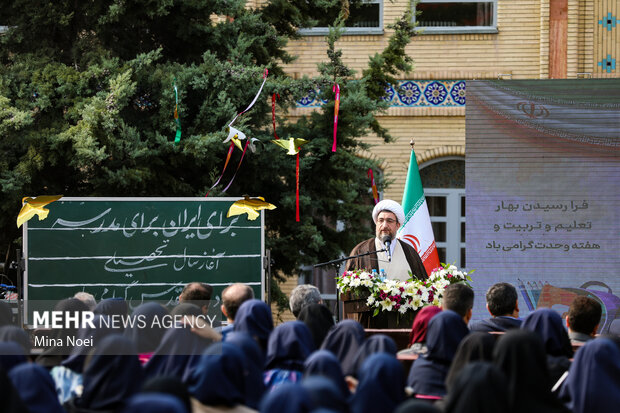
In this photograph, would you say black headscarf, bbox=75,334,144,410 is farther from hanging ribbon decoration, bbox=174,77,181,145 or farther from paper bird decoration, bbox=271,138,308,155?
paper bird decoration, bbox=271,138,308,155

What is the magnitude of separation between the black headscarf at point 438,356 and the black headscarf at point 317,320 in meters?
1.05

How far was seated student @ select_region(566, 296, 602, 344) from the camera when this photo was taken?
6.38 metres

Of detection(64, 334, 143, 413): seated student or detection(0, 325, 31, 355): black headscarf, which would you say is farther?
detection(0, 325, 31, 355): black headscarf

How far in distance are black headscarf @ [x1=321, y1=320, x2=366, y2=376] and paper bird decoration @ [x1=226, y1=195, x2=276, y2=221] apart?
4009mm

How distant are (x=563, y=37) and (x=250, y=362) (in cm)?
1129

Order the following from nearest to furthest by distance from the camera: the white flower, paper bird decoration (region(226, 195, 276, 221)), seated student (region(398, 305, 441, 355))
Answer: seated student (region(398, 305, 441, 355)), the white flower, paper bird decoration (region(226, 195, 276, 221))

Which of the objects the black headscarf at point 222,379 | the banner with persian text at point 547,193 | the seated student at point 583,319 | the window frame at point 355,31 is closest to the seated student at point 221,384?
the black headscarf at point 222,379

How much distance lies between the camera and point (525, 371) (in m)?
4.61

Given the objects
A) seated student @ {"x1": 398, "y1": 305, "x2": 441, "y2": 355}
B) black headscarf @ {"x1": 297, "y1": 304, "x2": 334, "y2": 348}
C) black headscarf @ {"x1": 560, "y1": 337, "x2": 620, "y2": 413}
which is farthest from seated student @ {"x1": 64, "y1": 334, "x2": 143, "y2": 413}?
black headscarf @ {"x1": 560, "y1": 337, "x2": 620, "y2": 413}

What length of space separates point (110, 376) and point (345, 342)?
1.59m

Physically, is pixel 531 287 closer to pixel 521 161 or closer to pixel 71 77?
pixel 521 161

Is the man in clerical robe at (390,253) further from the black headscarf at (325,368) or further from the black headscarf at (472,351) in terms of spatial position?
the black headscarf at (325,368)

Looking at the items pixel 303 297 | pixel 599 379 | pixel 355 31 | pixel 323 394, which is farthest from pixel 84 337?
pixel 355 31

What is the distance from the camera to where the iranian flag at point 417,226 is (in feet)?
40.0
